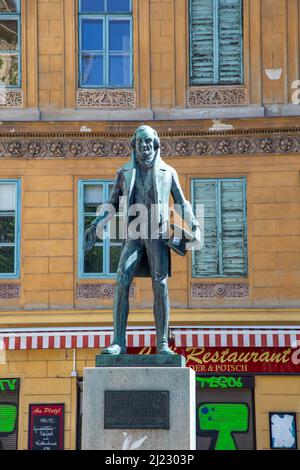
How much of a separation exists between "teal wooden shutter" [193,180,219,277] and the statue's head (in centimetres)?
1021

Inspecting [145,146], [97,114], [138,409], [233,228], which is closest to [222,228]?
[233,228]

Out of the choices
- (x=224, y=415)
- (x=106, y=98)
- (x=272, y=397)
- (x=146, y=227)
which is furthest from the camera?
(x=106, y=98)

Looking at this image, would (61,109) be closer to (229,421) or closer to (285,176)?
(285,176)

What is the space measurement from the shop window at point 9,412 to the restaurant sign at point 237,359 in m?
2.31

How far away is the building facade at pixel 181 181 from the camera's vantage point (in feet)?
78.8

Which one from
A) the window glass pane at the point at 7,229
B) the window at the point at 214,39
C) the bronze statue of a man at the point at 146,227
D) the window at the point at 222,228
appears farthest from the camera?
the window at the point at 214,39

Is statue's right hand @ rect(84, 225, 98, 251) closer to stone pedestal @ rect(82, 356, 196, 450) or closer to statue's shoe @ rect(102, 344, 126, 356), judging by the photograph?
statue's shoe @ rect(102, 344, 126, 356)

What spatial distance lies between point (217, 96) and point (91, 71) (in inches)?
96.9

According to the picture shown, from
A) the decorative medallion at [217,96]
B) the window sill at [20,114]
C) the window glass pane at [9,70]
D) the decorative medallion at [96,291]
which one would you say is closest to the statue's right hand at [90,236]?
the decorative medallion at [96,291]

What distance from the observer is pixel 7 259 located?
24688 mm

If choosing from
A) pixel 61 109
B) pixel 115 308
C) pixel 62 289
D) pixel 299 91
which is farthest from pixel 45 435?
pixel 115 308

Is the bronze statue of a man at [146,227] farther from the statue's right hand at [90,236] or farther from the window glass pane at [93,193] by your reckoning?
the window glass pane at [93,193]

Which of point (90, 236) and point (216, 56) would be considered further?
point (216, 56)

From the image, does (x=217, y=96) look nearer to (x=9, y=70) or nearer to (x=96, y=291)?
(x=9, y=70)
